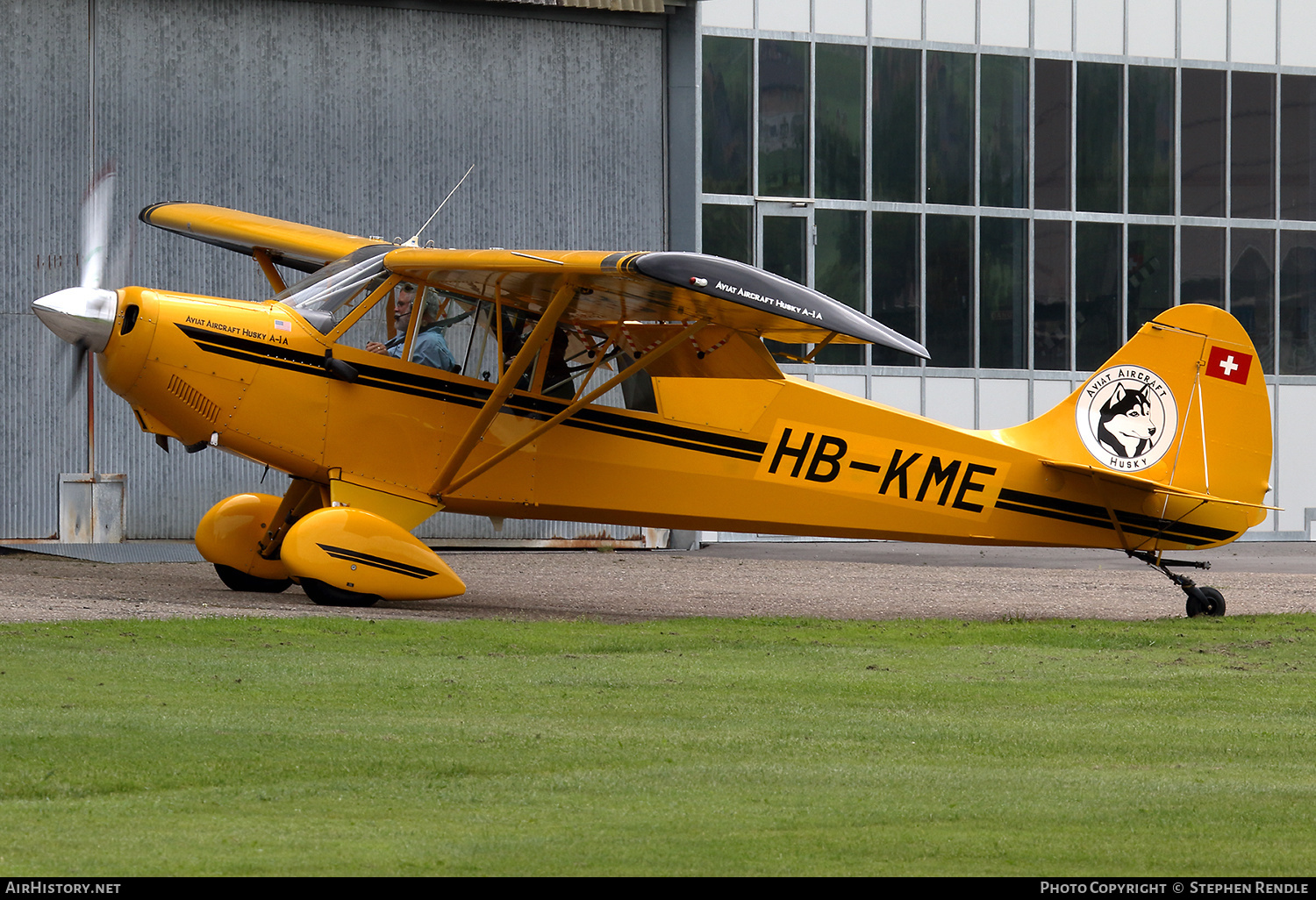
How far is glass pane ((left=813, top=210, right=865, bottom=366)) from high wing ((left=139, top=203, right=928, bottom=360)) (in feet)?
42.6

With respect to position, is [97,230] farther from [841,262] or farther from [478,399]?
[841,262]

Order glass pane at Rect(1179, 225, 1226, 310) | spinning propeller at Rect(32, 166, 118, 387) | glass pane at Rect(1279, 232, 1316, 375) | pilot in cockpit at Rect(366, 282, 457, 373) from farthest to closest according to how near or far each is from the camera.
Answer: glass pane at Rect(1279, 232, 1316, 375), glass pane at Rect(1179, 225, 1226, 310), pilot in cockpit at Rect(366, 282, 457, 373), spinning propeller at Rect(32, 166, 118, 387)

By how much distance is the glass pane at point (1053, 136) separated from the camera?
27.6m

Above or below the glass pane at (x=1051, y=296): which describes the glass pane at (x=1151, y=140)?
above

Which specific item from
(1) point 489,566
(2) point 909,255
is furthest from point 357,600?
(2) point 909,255

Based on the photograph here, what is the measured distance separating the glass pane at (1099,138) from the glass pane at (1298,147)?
3577 millimetres

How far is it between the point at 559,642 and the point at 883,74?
18289 millimetres

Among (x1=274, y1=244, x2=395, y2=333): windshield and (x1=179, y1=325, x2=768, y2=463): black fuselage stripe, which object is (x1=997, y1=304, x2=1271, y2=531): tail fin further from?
(x1=274, y1=244, x2=395, y2=333): windshield

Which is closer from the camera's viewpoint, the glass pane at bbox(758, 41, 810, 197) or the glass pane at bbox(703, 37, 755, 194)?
the glass pane at bbox(703, 37, 755, 194)

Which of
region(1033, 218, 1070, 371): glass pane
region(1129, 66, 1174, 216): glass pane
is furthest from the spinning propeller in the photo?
region(1129, 66, 1174, 216): glass pane

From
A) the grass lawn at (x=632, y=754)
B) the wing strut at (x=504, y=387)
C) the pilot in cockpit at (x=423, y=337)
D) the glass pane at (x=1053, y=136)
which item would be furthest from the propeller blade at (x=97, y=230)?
the glass pane at (x=1053, y=136)

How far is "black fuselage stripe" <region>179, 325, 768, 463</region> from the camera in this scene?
43.7ft

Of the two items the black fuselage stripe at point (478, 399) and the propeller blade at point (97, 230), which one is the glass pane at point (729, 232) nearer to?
the black fuselage stripe at point (478, 399)

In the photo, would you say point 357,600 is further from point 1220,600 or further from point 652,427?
point 1220,600
